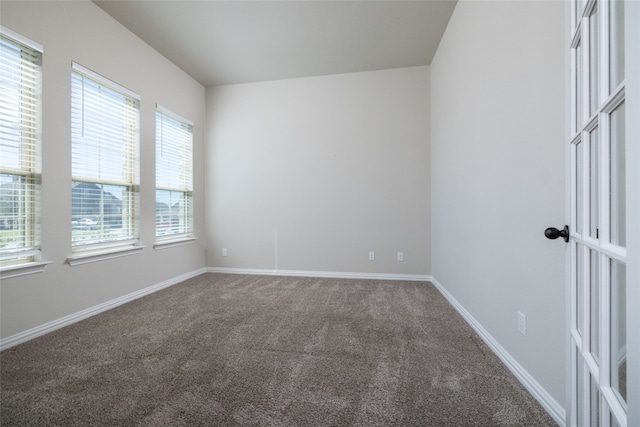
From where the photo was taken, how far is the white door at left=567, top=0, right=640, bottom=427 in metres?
0.68

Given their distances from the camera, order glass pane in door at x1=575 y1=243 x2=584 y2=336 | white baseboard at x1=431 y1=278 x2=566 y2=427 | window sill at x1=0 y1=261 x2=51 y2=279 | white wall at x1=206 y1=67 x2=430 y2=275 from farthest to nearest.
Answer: white wall at x1=206 y1=67 x2=430 y2=275 → window sill at x1=0 y1=261 x2=51 y2=279 → white baseboard at x1=431 y1=278 x2=566 y2=427 → glass pane in door at x1=575 y1=243 x2=584 y2=336

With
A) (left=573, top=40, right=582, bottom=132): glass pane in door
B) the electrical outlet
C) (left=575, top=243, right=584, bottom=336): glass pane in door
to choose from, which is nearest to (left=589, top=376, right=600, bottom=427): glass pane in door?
(left=575, top=243, right=584, bottom=336): glass pane in door

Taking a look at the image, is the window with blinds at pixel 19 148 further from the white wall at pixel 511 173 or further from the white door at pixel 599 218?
the white wall at pixel 511 173

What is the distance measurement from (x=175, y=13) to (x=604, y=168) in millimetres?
3603

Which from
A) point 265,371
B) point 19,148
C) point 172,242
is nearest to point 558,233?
point 265,371

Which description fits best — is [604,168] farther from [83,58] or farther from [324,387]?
[83,58]

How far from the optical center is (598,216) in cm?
83

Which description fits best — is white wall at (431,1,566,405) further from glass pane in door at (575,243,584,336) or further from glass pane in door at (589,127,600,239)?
glass pane in door at (589,127,600,239)

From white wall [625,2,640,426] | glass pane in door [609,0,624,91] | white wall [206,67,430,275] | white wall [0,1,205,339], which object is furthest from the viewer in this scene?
white wall [206,67,430,275]

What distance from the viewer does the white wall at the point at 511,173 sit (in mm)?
1301

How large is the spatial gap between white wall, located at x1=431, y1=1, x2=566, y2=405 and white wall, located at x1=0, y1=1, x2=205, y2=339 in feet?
11.4

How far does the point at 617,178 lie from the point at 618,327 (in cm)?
39

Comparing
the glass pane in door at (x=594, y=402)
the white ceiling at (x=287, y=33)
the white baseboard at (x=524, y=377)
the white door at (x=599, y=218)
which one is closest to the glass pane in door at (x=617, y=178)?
the white door at (x=599, y=218)

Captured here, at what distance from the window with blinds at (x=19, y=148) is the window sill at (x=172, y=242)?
4.19ft
